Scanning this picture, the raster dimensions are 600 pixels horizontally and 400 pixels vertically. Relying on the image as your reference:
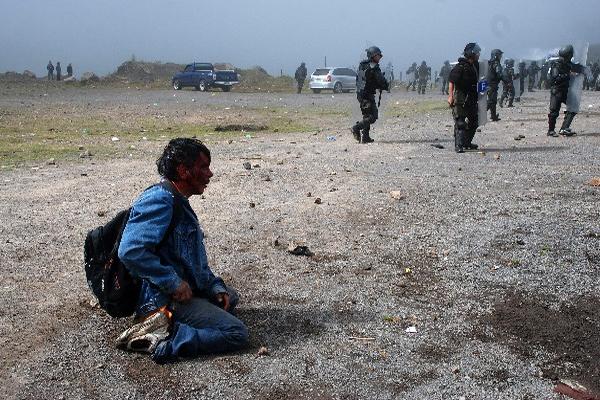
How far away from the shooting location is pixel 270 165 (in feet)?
33.6

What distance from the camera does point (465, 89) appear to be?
11016 mm

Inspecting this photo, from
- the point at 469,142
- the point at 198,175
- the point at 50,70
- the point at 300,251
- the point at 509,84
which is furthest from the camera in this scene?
the point at 50,70

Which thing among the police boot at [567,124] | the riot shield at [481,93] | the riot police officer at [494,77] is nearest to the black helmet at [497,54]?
the riot police officer at [494,77]

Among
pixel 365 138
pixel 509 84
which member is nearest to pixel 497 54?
pixel 509 84

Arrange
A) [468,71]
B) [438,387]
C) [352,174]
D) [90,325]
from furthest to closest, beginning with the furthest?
[468,71], [352,174], [90,325], [438,387]

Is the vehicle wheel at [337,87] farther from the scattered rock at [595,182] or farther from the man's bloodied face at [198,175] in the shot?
the man's bloodied face at [198,175]

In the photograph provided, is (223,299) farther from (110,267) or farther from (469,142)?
(469,142)

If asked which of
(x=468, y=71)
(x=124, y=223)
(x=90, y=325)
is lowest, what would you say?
(x=90, y=325)

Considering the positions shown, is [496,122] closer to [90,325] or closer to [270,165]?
[270,165]

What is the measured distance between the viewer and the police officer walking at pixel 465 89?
1084 centimetres

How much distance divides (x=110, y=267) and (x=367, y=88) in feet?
30.4

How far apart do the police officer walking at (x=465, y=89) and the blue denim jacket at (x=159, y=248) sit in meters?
8.05

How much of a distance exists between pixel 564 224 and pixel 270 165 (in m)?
4.91

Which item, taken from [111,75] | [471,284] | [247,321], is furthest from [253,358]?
[111,75]
